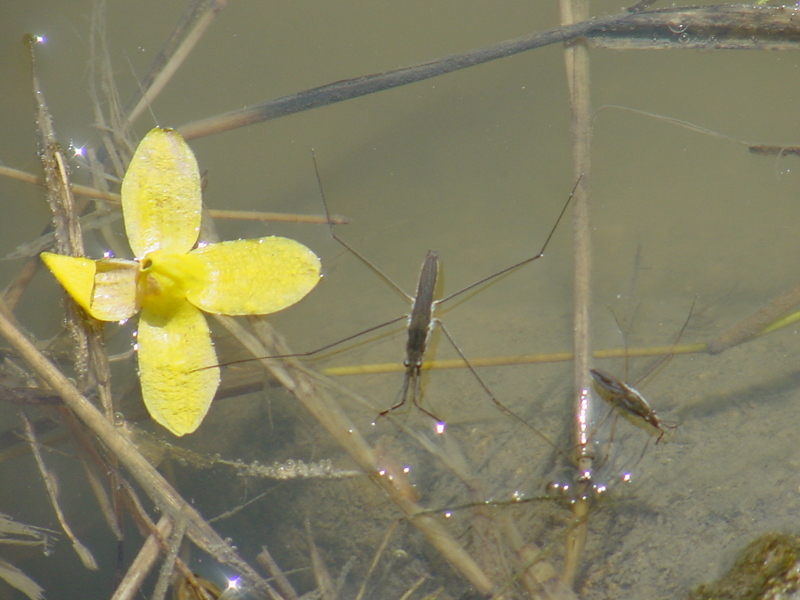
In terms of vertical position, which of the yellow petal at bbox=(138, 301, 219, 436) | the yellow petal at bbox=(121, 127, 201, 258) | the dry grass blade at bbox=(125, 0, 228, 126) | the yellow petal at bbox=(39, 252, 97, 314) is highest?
the dry grass blade at bbox=(125, 0, 228, 126)

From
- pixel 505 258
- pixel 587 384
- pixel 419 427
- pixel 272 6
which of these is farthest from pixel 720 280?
pixel 272 6

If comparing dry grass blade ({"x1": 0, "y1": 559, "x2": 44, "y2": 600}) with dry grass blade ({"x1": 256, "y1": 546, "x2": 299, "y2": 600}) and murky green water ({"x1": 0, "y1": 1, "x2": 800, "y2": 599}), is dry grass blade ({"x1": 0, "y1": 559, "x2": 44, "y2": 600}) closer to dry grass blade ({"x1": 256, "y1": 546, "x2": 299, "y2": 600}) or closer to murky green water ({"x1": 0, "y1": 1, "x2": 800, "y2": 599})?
murky green water ({"x1": 0, "y1": 1, "x2": 800, "y2": 599})

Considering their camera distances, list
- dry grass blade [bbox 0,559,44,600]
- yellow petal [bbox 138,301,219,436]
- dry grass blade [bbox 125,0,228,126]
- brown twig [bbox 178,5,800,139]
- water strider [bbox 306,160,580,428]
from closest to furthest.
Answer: yellow petal [bbox 138,301,219,436] → dry grass blade [bbox 0,559,44,600] → water strider [bbox 306,160,580,428] → brown twig [bbox 178,5,800,139] → dry grass blade [bbox 125,0,228,126]

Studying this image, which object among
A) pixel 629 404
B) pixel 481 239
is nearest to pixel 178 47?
pixel 481 239

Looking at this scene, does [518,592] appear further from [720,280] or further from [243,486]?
[720,280]

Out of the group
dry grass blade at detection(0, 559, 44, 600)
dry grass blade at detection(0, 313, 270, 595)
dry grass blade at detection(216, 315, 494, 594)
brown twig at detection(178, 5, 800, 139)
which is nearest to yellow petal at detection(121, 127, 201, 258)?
dry grass blade at detection(216, 315, 494, 594)

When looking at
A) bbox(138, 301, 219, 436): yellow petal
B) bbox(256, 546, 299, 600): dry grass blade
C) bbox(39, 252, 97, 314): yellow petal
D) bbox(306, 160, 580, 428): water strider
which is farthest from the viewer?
bbox(306, 160, 580, 428): water strider

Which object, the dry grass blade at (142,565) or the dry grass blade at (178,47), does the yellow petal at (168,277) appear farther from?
the dry grass blade at (178,47)

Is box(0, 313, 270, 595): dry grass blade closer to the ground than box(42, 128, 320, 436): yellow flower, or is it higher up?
closer to the ground
